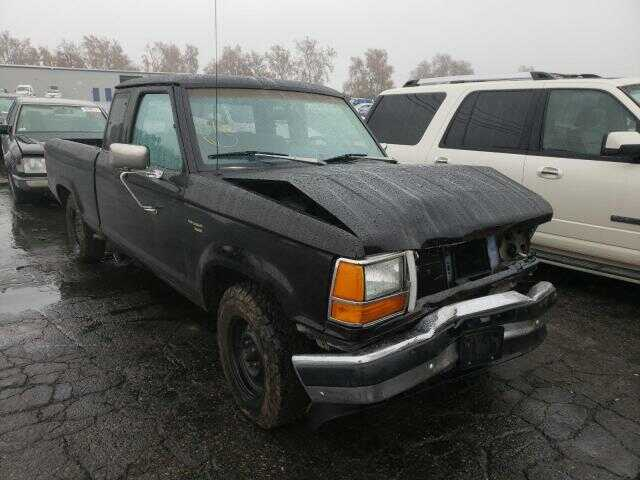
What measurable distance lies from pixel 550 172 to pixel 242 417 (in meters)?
3.39

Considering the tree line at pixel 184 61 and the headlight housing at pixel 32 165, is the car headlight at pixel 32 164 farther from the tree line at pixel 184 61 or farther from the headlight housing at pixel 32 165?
the tree line at pixel 184 61

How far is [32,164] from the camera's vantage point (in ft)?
25.5

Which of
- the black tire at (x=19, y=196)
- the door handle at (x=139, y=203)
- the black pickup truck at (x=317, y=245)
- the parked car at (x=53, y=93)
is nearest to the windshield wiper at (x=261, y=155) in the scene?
the black pickup truck at (x=317, y=245)

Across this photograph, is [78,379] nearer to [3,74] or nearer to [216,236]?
[216,236]

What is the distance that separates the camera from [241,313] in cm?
251

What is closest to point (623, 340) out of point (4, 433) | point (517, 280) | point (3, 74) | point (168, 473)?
point (517, 280)

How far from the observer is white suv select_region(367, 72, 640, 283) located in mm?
4020

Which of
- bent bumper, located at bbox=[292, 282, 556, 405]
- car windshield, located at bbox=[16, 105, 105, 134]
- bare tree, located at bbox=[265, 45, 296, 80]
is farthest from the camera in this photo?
bare tree, located at bbox=[265, 45, 296, 80]

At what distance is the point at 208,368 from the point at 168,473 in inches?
39.0

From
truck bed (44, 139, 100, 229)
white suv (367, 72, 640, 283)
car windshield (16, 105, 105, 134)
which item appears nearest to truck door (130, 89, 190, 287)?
truck bed (44, 139, 100, 229)

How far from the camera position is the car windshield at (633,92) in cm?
412

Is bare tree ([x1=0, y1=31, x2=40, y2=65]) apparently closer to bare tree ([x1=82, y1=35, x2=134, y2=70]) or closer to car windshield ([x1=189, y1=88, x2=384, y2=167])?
bare tree ([x1=82, y1=35, x2=134, y2=70])

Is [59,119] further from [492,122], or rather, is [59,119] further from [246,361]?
[246,361]

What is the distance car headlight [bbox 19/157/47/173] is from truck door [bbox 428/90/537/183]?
6199mm
